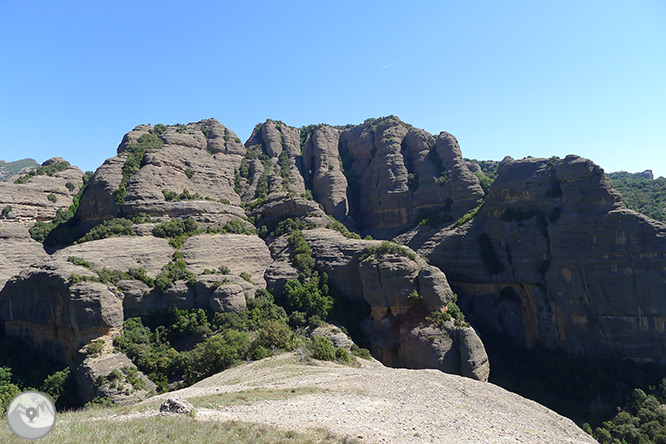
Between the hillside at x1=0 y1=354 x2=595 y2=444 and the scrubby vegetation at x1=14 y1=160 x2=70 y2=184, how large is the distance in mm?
50300

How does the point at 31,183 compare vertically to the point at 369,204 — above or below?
above

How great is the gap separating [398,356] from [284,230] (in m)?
24.4

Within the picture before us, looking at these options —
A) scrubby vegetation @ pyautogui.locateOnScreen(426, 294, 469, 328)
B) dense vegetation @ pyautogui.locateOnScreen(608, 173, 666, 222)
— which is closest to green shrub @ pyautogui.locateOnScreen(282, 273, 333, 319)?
scrubby vegetation @ pyautogui.locateOnScreen(426, 294, 469, 328)

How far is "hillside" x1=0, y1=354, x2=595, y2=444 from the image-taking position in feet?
44.9

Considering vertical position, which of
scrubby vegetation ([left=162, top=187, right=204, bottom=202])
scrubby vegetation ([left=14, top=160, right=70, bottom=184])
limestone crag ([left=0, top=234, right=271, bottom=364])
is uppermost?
scrubby vegetation ([left=14, top=160, right=70, bottom=184])

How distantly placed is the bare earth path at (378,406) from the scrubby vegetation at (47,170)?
50186mm

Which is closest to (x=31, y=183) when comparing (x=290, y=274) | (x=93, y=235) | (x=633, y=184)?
(x=93, y=235)

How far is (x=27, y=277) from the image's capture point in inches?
1383

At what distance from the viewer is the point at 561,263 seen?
45906 millimetres

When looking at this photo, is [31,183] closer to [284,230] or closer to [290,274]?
[284,230]

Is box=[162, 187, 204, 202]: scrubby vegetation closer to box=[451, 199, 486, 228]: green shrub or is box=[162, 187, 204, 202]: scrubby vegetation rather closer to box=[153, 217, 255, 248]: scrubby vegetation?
box=[153, 217, 255, 248]: scrubby vegetation

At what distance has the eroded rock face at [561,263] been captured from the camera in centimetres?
4159

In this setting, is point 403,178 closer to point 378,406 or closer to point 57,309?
point 57,309

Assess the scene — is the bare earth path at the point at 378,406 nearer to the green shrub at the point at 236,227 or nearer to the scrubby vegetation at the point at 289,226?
the green shrub at the point at 236,227
